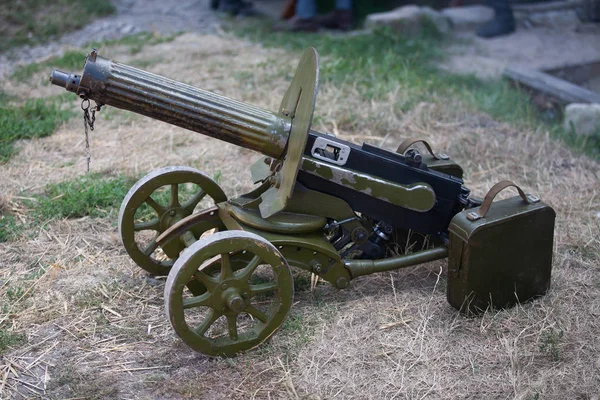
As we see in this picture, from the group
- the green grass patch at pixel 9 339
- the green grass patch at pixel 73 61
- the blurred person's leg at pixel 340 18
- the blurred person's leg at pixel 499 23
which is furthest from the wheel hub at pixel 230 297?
the blurred person's leg at pixel 499 23

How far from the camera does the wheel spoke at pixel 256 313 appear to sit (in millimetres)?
3314

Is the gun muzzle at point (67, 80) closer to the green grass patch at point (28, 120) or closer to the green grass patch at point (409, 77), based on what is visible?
the green grass patch at point (28, 120)

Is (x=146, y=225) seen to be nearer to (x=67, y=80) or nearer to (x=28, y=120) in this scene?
(x=67, y=80)

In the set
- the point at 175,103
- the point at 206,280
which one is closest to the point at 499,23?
the point at 175,103

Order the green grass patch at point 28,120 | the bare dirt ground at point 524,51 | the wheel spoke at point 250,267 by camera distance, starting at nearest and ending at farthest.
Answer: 1. the wheel spoke at point 250,267
2. the green grass patch at point 28,120
3. the bare dirt ground at point 524,51

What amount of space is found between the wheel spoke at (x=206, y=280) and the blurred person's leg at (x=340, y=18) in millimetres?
6831

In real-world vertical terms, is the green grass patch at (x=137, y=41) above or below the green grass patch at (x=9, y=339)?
above

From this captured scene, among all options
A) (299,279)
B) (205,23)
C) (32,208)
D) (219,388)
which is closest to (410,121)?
(299,279)

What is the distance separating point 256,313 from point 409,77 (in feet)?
13.9

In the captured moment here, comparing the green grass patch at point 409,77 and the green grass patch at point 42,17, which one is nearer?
the green grass patch at point 409,77

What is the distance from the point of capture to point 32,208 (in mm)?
4738

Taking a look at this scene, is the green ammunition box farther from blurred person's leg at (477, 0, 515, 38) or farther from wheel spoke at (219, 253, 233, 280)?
blurred person's leg at (477, 0, 515, 38)

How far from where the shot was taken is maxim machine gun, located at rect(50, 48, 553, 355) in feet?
10.5

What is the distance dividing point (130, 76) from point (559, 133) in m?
4.33
